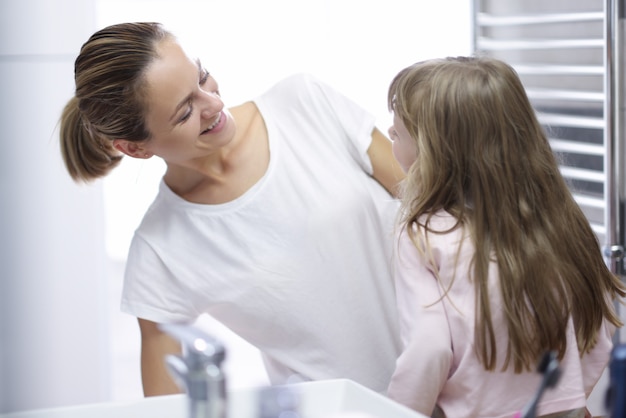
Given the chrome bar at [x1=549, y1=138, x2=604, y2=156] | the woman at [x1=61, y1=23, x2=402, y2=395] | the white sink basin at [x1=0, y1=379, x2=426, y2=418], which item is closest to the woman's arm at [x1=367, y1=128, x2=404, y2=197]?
the woman at [x1=61, y1=23, x2=402, y2=395]

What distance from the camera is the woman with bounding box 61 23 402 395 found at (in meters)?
1.31

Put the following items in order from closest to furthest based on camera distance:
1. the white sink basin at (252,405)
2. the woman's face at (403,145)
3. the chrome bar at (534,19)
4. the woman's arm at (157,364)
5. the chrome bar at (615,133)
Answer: the white sink basin at (252,405) < the woman's face at (403,145) < the woman's arm at (157,364) < the chrome bar at (615,133) < the chrome bar at (534,19)

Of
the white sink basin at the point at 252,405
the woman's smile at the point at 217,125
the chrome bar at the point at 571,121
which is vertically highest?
the woman's smile at the point at 217,125

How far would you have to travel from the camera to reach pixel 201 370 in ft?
2.76

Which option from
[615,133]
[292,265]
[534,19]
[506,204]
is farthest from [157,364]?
[534,19]

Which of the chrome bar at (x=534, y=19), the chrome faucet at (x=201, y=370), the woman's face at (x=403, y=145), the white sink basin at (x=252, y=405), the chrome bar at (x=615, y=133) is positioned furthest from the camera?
the chrome bar at (x=534, y=19)

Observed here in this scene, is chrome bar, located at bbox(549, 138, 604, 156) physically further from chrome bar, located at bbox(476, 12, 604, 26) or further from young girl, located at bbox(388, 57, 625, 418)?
young girl, located at bbox(388, 57, 625, 418)

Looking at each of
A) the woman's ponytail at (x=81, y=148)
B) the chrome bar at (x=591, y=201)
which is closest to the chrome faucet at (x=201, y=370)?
the woman's ponytail at (x=81, y=148)

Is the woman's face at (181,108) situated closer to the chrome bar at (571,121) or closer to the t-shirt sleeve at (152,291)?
the t-shirt sleeve at (152,291)

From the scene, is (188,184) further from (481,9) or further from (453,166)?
(481,9)

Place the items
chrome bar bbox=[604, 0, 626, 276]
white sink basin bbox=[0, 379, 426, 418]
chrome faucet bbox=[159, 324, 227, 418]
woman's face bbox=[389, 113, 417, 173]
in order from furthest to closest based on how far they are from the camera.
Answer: chrome bar bbox=[604, 0, 626, 276] < woman's face bbox=[389, 113, 417, 173] < white sink basin bbox=[0, 379, 426, 418] < chrome faucet bbox=[159, 324, 227, 418]

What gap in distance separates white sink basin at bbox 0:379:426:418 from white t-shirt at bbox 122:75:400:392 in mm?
195

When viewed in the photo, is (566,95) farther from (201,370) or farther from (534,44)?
(201,370)

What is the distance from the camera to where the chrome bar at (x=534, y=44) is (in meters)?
2.03
